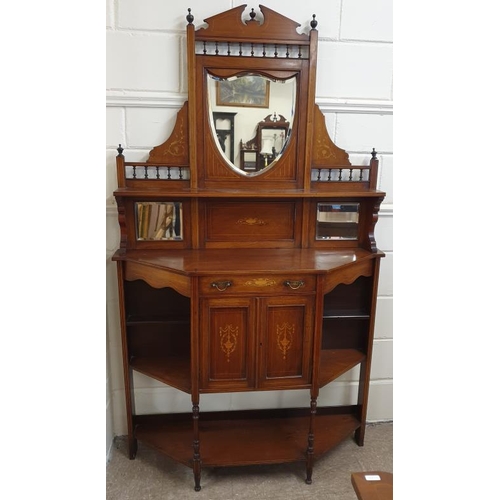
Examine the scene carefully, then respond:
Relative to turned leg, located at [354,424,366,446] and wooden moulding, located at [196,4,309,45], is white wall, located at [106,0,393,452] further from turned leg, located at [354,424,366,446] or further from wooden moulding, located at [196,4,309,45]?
turned leg, located at [354,424,366,446]

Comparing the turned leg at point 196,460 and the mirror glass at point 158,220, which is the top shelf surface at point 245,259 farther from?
the turned leg at point 196,460

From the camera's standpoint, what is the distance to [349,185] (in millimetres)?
1949

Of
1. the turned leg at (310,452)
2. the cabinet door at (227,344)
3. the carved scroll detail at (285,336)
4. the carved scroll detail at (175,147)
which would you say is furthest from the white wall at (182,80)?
the turned leg at (310,452)

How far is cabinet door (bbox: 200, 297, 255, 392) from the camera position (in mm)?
1668

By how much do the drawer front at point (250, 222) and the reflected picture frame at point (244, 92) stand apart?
44cm

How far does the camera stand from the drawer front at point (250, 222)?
1.92 meters

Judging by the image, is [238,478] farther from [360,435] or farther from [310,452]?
[360,435]

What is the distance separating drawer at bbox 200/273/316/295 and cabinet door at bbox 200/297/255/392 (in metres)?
0.04

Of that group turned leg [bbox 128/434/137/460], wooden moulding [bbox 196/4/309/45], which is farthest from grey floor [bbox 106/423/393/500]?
wooden moulding [bbox 196/4/309/45]

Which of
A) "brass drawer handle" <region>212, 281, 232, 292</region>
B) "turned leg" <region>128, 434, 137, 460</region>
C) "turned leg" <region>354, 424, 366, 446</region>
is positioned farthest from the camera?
"turned leg" <region>354, 424, 366, 446</region>
